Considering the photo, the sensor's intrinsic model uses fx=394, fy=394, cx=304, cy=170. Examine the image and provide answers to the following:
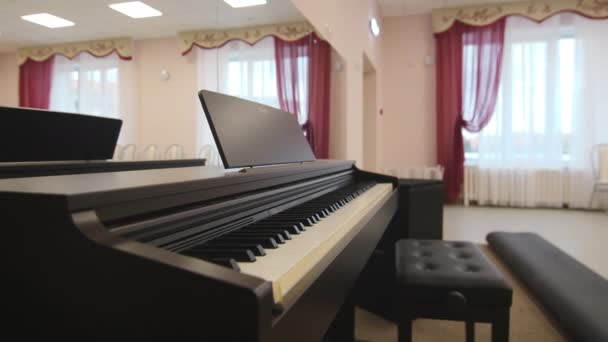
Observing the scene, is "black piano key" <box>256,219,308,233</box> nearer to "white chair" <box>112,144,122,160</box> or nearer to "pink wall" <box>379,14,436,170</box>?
"white chair" <box>112,144,122,160</box>

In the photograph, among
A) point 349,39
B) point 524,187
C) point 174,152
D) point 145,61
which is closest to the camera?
point 145,61

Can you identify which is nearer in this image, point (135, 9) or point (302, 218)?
point (302, 218)

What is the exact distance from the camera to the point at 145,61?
1.35 meters

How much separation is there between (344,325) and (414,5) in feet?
17.7

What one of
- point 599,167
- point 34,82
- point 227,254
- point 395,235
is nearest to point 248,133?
point 34,82

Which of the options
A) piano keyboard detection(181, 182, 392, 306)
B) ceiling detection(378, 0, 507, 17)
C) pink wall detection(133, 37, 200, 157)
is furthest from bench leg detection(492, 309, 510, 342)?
ceiling detection(378, 0, 507, 17)

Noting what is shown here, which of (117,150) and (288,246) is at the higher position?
(117,150)

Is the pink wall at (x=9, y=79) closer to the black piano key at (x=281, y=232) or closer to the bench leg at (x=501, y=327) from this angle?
the black piano key at (x=281, y=232)

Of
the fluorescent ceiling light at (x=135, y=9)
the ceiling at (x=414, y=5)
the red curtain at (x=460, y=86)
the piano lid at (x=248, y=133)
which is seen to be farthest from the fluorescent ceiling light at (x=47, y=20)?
the red curtain at (x=460, y=86)

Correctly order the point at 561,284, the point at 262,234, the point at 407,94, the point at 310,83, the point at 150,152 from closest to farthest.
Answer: the point at 262,234, the point at 150,152, the point at 561,284, the point at 310,83, the point at 407,94

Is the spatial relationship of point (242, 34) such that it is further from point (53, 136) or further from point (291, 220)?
point (291, 220)

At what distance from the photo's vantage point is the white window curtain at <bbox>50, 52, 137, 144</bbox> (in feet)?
3.67

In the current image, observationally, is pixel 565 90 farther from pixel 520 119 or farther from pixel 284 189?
pixel 284 189

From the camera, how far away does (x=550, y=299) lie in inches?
86.4
